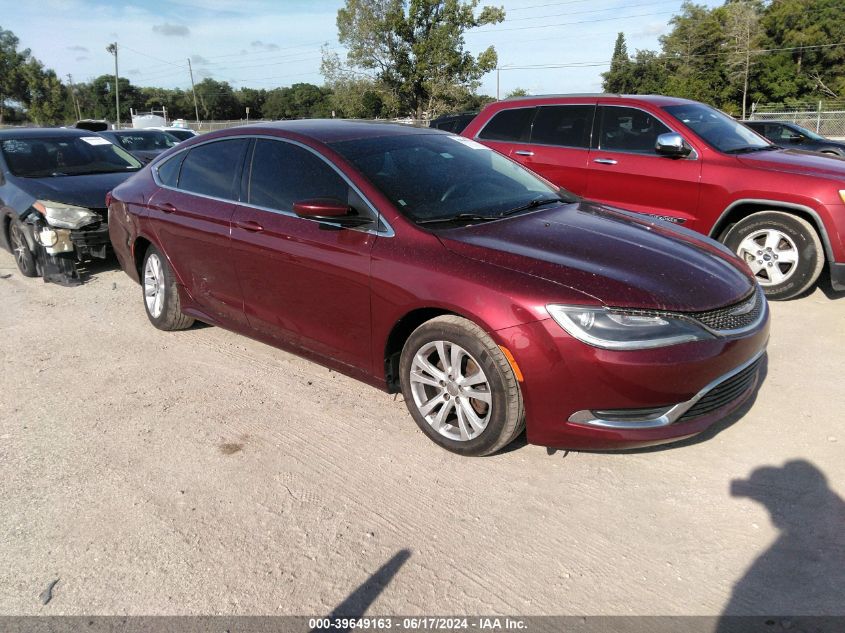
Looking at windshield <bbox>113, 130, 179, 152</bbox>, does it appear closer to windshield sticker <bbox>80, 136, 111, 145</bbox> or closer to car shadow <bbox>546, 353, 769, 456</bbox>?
windshield sticker <bbox>80, 136, 111, 145</bbox>

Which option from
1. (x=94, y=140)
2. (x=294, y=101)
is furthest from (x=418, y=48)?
(x=294, y=101)

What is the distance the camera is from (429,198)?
3740 mm

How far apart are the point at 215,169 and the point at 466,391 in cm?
264

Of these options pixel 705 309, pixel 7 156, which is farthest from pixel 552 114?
pixel 7 156

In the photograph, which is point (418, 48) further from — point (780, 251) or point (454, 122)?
point (780, 251)

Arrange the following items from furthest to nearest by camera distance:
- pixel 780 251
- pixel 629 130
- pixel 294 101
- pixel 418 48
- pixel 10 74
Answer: pixel 294 101
pixel 10 74
pixel 418 48
pixel 629 130
pixel 780 251

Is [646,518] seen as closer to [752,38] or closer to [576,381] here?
[576,381]

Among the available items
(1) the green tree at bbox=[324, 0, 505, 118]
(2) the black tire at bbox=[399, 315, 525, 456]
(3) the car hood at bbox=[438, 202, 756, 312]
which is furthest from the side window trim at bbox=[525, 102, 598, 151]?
(1) the green tree at bbox=[324, 0, 505, 118]

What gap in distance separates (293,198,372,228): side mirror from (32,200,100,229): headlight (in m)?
4.34

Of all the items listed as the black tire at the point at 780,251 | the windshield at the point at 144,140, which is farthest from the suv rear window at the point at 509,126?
the windshield at the point at 144,140

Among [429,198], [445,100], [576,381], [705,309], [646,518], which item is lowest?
[646,518]

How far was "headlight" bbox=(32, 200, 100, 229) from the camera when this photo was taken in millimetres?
6742

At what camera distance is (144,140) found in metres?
16.8

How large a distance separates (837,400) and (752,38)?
60969 millimetres
